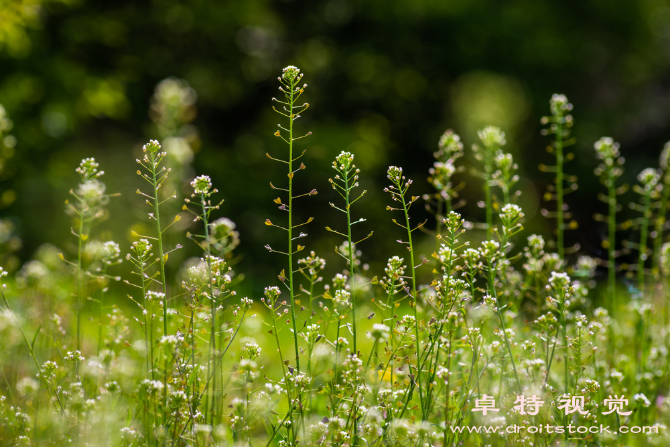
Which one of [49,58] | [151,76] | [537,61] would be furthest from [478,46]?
[49,58]

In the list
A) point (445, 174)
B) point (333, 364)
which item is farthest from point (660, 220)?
point (333, 364)

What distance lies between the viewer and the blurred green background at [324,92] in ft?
29.1

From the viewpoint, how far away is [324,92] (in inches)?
419

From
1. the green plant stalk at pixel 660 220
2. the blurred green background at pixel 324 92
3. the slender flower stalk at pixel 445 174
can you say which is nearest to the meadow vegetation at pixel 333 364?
the slender flower stalk at pixel 445 174

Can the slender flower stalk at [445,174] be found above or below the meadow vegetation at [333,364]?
above

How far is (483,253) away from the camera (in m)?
2.23

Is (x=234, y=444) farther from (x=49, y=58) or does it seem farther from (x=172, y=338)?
(x=49, y=58)

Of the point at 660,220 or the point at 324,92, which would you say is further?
the point at 324,92

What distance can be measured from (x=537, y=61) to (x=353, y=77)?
393 cm

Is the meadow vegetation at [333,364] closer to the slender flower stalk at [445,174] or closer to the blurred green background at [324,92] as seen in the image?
the slender flower stalk at [445,174]

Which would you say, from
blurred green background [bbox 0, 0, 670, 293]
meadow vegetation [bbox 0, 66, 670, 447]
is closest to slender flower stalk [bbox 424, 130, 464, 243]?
A: meadow vegetation [bbox 0, 66, 670, 447]

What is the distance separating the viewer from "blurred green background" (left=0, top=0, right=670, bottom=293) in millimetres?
8867

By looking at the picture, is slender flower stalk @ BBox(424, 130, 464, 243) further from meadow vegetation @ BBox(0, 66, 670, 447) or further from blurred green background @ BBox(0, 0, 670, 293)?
blurred green background @ BBox(0, 0, 670, 293)

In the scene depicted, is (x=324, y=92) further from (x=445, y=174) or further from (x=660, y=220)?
(x=445, y=174)
